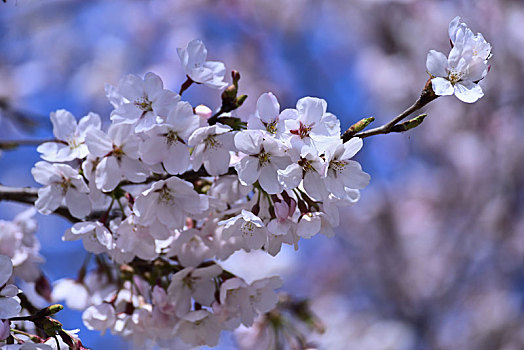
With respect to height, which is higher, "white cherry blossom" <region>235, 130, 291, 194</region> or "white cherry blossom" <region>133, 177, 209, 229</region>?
"white cherry blossom" <region>235, 130, 291, 194</region>

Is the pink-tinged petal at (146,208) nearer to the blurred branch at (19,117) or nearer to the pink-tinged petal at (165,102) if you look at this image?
the pink-tinged petal at (165,102)

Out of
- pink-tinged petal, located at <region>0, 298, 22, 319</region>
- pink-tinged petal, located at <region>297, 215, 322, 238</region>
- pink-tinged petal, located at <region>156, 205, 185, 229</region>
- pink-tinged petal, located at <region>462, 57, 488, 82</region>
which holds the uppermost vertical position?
pink-tinged petal, located at <region>462, 57, 488, 82</region>

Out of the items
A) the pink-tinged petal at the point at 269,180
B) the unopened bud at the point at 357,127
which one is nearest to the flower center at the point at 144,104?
the pink-tinged petal at the point at 269,180

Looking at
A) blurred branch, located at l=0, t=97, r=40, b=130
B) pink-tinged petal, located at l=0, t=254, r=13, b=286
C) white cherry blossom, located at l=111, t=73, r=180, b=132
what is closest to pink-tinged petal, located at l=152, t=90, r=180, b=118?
white cherry blossom, located at l=111, t=73, r=180, b=132

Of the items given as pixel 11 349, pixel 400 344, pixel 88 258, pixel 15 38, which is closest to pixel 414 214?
pixel 400 344

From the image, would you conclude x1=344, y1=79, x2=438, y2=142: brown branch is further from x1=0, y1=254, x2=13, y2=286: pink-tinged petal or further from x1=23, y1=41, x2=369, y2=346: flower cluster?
x1=0, y1=254, x2=13, y2=286: pink-tinged petal

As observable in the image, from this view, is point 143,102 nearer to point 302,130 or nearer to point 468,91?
point 302,130
